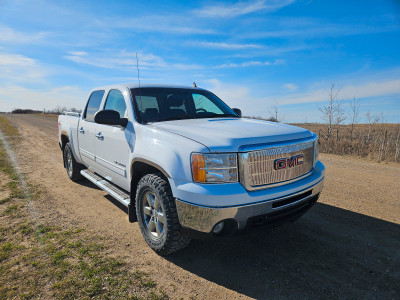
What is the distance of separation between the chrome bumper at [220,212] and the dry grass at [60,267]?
69 cm

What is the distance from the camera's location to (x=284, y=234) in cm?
Answer: 339

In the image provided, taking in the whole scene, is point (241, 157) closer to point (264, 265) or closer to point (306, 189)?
point (306, 189)

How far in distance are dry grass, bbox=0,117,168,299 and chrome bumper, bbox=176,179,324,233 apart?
69 cm

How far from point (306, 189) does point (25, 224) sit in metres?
3.70

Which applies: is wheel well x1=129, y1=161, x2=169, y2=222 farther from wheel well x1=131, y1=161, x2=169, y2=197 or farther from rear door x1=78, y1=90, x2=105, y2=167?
rear door x1=78, y1=90, x2=105, y2=167

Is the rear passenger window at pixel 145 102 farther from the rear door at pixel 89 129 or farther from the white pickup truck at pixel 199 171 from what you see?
the rear door at pixel 89 129

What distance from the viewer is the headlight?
2.34 meters

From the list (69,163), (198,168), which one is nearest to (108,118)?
(198,168)

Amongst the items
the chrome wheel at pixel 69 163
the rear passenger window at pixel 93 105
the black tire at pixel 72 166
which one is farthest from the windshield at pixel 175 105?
the chrome wheel at pixel 69 163

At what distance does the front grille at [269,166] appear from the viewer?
2395 mm

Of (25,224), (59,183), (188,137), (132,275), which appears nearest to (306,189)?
(188,137)

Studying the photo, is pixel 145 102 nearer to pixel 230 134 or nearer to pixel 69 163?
pixel 230 134

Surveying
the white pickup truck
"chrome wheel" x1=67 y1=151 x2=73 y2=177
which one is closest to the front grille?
the white pickup truck

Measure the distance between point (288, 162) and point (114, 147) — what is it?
2.33 meters
